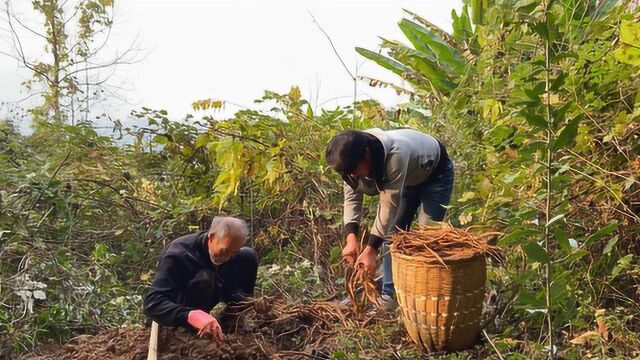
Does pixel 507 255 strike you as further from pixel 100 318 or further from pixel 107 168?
pixel 107 168

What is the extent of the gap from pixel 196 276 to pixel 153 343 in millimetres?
387

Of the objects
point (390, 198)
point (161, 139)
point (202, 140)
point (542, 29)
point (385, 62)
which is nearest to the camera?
point (542, 29)

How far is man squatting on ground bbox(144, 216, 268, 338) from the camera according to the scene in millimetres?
3164

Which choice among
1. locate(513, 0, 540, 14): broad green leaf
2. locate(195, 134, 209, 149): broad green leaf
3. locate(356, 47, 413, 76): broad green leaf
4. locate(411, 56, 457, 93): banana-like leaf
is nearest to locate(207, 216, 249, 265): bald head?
locate(513, 0, 540, 14): broad green leaf

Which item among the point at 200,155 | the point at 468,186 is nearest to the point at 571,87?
the point at 468,186

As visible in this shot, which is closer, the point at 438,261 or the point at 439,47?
the point at 438,261

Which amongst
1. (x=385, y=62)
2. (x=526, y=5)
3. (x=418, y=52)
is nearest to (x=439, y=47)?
(x=418, y=52)

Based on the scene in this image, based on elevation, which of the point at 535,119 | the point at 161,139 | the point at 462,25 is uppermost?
the point at 462,25

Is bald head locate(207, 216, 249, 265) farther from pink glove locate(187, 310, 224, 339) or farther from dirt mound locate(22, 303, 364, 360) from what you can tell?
dirt mound locate(22, 303, 364, 360)

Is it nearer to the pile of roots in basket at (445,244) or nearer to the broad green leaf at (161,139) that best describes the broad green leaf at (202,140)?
the broad green leaf at (161,139)

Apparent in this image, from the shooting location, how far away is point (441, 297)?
10.00 ft

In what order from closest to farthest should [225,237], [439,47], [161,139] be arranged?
[225,237], [161,139], [439,47]

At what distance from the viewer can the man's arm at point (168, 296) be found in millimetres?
3160

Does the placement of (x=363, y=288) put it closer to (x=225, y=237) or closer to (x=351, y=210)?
(x=351, y=210)
